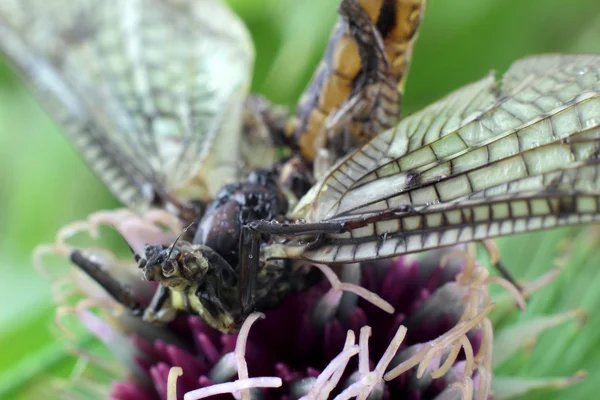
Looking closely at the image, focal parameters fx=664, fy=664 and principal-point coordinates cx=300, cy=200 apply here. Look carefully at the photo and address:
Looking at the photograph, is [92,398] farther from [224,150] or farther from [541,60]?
[541,60]

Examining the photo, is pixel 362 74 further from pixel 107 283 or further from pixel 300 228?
pixel 107 283

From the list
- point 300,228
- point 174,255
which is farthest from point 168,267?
point 300,228

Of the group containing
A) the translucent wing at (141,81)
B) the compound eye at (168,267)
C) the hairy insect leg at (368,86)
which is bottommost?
the compound eye at (168,267)

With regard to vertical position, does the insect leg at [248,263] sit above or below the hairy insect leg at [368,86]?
below

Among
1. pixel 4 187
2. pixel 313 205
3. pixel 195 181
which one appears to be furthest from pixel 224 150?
pixel 4 187

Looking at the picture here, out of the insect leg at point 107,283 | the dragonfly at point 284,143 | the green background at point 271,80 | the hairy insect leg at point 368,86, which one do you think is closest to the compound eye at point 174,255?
the dragonfly at point 284,143

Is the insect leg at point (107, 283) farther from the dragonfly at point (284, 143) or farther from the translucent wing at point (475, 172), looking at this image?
the translucent wing at point (475, 172)

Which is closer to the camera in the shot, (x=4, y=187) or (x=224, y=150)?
(x=224, y=150)
